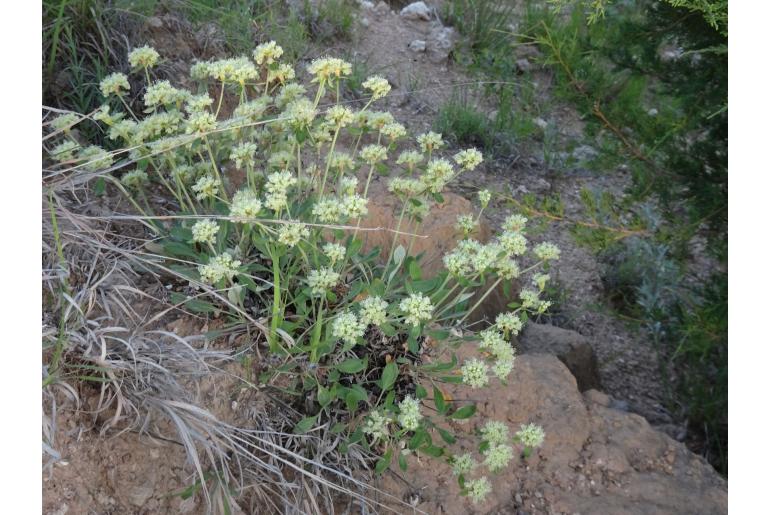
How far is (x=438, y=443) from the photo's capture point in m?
2.46

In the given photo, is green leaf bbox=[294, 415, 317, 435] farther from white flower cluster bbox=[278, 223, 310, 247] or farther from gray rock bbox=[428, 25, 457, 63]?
gray rock bbox=[428, 25, 457, 63]

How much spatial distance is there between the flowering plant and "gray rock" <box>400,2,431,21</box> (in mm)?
2901

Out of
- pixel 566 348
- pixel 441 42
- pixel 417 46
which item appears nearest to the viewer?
pixel 566 348

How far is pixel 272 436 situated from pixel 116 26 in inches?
78.1

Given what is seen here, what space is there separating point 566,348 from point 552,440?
2.20 ft

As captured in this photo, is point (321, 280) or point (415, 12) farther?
point (415, 12)

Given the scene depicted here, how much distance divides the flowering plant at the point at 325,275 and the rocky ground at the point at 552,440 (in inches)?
5.4

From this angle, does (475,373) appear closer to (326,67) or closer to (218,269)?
(218,269)

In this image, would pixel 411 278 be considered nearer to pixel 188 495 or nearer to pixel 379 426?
pixel 379 426

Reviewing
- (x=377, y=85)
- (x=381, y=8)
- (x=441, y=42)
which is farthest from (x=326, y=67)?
(x=381, y=8)

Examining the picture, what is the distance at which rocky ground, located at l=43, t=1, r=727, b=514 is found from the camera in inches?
81.0

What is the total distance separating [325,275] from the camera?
2.16 meters

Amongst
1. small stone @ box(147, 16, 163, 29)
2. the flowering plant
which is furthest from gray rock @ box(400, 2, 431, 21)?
the flowering plant

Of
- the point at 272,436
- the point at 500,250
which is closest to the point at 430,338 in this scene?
the point at 500,250
